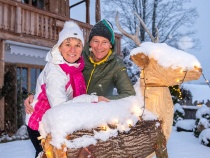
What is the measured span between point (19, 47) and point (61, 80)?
6.62 meters

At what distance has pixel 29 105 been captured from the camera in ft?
7.41

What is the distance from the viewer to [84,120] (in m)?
1.82

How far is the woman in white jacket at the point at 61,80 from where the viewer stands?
2041 mm

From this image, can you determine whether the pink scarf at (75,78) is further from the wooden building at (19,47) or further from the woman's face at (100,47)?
the wooden building at (19,47)

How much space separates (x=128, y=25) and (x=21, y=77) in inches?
478

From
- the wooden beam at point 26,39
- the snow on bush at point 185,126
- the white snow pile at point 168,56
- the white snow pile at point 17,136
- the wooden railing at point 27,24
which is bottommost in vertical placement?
the snow on bush at point 185,126

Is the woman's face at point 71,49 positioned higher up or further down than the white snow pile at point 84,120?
higher up

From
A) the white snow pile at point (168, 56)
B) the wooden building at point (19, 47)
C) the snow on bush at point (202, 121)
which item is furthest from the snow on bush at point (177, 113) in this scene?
the white snow pile at point (168, 56)

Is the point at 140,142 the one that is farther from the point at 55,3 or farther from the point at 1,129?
the point at 55,3

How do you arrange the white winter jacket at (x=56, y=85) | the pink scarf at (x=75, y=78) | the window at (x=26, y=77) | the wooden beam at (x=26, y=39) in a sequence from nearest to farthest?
1. the white winter jacket at (x=56, y=85)
2. the pink scarf at (x=75, y=78)
3. the wooden beam at (x=26, y=39)
4. the window at (x=26, y=77)

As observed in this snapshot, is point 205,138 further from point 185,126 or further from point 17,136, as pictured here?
point 17,136

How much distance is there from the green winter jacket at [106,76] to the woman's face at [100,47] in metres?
0.06

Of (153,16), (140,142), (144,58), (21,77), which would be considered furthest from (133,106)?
(153,16)

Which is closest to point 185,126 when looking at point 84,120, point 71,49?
point 71,49
